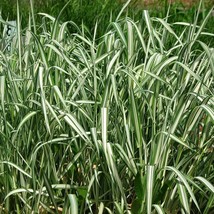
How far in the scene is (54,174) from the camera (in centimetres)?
239

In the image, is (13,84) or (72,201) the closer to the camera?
(72,201)

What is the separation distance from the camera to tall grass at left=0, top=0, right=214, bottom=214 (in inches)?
87.2

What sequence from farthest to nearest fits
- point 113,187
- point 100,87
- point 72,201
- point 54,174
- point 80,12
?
1. point 80,12
2. point 100,87
3. point 54,174
4. point 113,187
5. point 72,201

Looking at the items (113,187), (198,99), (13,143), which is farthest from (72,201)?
(198,99)

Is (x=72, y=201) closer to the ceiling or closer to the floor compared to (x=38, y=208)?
closer to the ceiling

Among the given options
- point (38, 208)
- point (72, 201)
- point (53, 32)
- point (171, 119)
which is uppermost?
point (53, 32)

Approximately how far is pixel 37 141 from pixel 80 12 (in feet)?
7.87

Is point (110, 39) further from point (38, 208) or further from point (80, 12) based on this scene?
point (80, 12)

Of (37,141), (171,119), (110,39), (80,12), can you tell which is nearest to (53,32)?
(110,39)

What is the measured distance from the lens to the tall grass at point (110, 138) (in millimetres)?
2215

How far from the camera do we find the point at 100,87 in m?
2.59

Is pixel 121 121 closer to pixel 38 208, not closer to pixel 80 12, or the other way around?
pixel 38 208

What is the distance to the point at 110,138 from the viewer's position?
242cm

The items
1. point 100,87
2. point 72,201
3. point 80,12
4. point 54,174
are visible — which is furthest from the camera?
point 80,12
